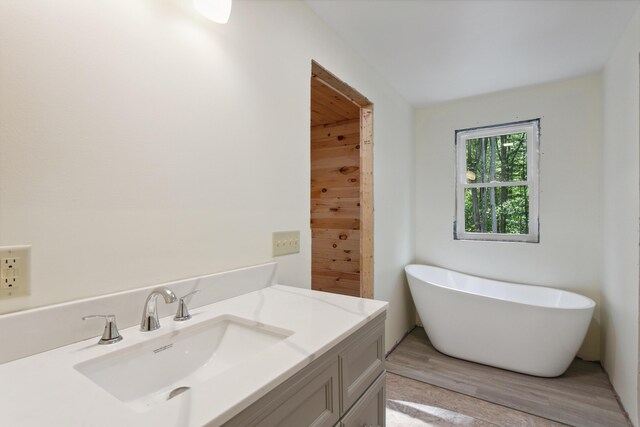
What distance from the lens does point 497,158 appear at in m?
3.06

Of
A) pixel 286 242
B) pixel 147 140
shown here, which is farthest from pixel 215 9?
pixel 286 242

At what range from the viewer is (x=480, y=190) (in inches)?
124

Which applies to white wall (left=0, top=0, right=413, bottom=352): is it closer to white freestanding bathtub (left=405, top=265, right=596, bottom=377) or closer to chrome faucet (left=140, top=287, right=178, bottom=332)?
chrome faucet (left=140, top=287, right=178, bottom=332)

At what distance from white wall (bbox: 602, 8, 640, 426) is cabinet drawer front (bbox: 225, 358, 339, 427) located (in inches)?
77.1

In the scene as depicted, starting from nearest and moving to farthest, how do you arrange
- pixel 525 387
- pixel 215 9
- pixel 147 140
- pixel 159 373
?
pixel 159 373 < pixel 147 140 < pixel 215 9 < pixel 525 387

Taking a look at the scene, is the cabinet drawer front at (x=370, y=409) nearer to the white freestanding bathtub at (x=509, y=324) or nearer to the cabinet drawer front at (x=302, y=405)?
the cabinet drawer front at (x=302, y=405)

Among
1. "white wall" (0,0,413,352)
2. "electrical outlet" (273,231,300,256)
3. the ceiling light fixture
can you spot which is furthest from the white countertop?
the ceiling light fixture

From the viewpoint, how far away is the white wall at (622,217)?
5.85ft

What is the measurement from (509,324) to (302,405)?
2184 mm

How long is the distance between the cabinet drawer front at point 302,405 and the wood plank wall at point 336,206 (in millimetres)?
2165

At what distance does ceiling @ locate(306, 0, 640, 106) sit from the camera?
172 cm

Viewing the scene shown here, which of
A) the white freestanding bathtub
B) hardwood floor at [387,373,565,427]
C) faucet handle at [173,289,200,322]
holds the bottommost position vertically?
hardwood floor at [387,373,565,427]

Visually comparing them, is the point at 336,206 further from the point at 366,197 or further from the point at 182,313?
the point at 182,313

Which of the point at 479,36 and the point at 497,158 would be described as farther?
the point at 497,158
